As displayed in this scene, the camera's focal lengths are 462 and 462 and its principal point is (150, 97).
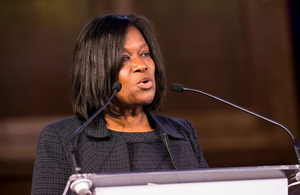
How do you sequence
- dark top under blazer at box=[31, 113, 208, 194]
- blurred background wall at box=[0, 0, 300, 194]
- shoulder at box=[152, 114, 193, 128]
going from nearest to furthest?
dark top under blazer at box=[31, 113, 208, 194]
shoulder at box=[152, 114, 193, 128]
blurred background wall at box=[0, 0, 300, 194]

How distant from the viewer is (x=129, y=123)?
165 centimetres

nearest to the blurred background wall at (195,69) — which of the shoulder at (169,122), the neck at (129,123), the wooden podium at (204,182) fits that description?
the shoulder at (169,122)

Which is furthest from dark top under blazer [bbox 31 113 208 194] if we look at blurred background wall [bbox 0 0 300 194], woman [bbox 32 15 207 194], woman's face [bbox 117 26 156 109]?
blurred background wall [bbox 0 0 300 194]

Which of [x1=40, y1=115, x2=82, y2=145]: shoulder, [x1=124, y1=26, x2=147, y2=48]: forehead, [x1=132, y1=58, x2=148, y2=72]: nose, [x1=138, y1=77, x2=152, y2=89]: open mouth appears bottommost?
[x1=40, y1=115, x2=82, y2=145]: shoulder

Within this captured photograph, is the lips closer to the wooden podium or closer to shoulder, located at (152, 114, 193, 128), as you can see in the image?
shoulder, located at (152, 114, 193, 128)

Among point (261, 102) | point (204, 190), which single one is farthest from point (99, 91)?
point (261, 102)

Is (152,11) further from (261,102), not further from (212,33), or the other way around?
(261,102)

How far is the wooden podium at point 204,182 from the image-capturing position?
1017 mm

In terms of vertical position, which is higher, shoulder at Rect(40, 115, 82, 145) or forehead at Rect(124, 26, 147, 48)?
forehead at Rect(124, 26, 147, 48)

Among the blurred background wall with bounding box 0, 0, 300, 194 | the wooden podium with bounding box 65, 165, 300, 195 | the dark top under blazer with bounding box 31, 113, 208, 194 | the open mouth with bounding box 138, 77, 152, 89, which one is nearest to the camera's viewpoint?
the wooden podium with bounding box 65, 165, 300, 195

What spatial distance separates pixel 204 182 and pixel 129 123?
2.05 feet

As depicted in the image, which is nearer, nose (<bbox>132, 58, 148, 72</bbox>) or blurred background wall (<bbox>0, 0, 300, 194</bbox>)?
nose (<bbox>132, 58, 148, 72</bbox>)

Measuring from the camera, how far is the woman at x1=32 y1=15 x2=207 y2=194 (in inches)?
58.2

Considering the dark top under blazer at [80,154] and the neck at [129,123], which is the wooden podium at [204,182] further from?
the neck at [129,123]
